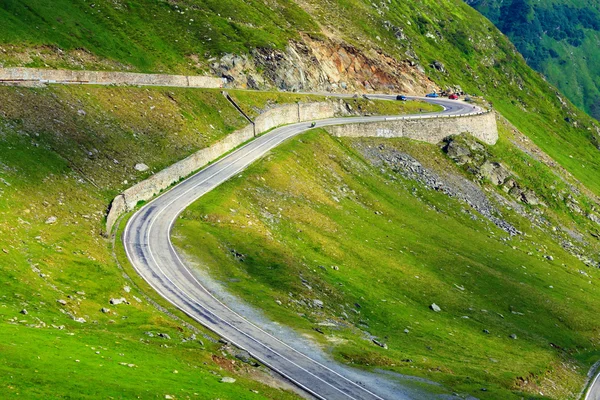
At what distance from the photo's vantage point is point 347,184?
120438mm

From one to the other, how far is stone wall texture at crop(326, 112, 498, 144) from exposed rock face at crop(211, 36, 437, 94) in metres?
20.4

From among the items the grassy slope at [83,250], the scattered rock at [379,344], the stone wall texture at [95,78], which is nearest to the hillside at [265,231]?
the grassy slope at [83,250]

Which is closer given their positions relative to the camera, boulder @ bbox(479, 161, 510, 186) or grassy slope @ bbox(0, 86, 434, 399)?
grassy slope @ bbox(0, 86, 434, 399)

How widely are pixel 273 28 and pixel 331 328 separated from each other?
373ft

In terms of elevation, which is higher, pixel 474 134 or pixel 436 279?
pixel 474 134

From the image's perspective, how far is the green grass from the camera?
234 ft

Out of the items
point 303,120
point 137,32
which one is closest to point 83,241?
point 303,120

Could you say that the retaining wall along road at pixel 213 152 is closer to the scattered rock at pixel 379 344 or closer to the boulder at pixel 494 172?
the scattered rock at pixel 379 344

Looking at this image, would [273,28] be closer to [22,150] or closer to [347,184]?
[347,184]

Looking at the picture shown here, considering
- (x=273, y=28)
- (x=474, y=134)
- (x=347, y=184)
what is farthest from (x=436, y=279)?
(x=273, y=28)

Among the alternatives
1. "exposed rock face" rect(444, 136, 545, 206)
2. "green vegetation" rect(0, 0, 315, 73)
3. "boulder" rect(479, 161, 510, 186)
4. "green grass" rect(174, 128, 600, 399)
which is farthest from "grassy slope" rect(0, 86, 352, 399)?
"boulder" rect(479, 161, 510, 186)

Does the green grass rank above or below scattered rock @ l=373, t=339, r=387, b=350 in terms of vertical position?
above

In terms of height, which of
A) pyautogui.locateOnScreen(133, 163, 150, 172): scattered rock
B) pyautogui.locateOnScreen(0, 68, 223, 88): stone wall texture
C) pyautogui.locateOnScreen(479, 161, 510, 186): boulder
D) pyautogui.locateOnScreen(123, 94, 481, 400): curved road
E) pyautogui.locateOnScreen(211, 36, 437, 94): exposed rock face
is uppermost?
pyautogui.locateOnScreen(211, 36, 437, 94): exposed rock face

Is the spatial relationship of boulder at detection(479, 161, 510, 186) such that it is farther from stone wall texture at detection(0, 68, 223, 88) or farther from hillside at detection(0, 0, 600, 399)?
stone wall texture at detection(0, 68, 223, 88)
